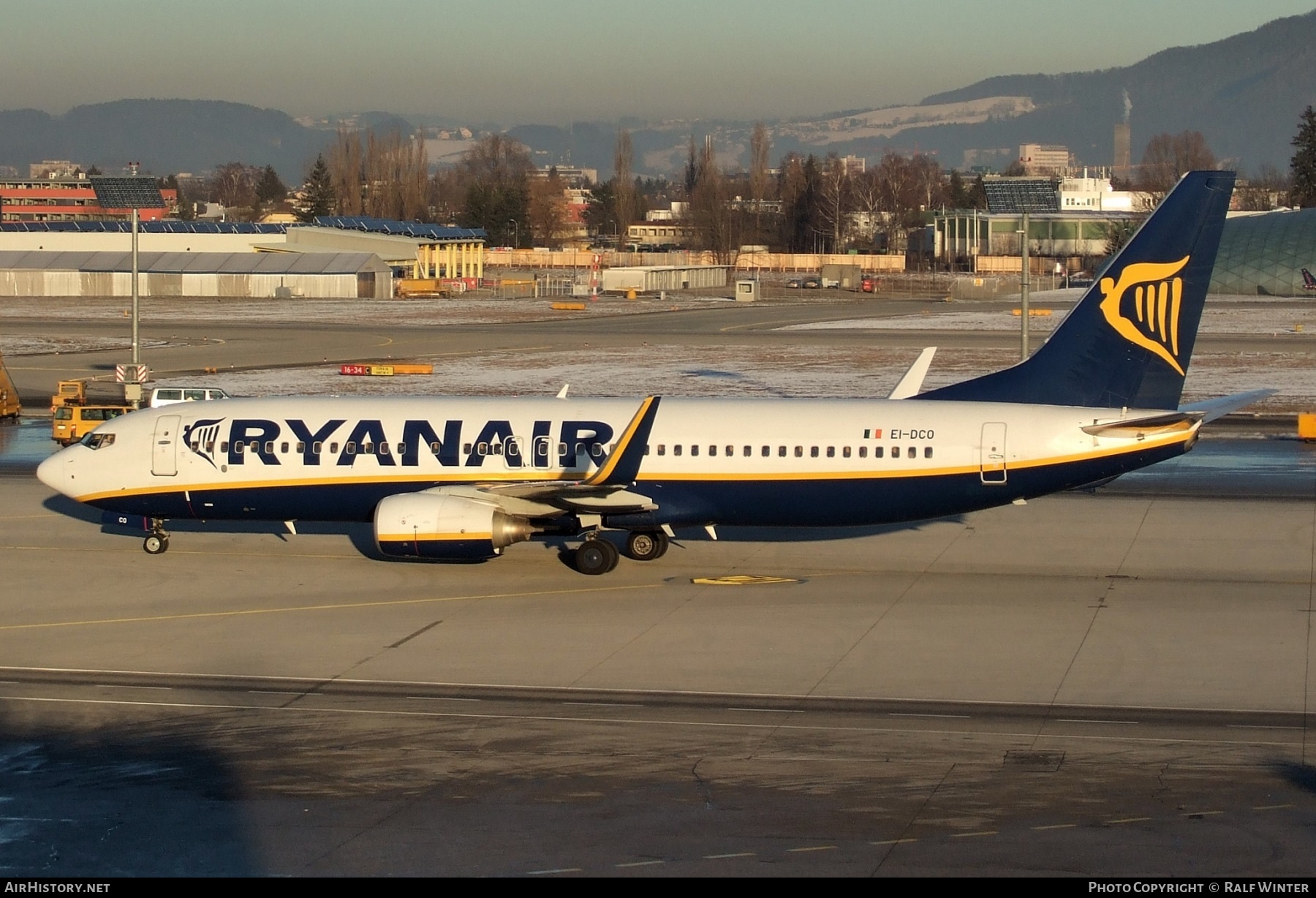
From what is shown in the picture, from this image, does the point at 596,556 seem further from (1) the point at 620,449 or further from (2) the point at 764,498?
(2) the point at 764,498

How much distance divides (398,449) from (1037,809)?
19.5 meters

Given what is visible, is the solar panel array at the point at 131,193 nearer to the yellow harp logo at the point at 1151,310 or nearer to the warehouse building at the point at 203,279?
the warehouse building at the point at 203,279

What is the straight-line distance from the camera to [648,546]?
34969 millimetres

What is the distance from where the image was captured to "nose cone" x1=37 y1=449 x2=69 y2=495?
3575 centimetres

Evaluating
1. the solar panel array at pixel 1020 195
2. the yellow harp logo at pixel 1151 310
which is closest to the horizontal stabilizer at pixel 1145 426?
the yellow harp logo at pixel 1151 310

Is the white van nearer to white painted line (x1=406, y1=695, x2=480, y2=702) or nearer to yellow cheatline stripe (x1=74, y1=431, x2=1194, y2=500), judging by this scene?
yellow cheatline stripe (x1=74, y1=431, x2=1194, y2=500)

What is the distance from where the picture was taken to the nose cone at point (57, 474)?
35.8 meters

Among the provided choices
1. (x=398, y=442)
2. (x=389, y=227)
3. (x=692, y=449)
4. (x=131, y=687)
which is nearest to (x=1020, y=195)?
(x=692, y=449)

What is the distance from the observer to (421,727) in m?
22.6

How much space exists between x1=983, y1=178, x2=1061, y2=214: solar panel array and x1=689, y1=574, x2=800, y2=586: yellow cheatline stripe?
29.4 metres

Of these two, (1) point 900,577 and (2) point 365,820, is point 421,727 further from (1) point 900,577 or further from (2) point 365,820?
(1) point 900,577
